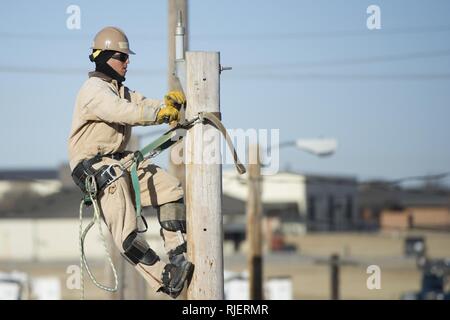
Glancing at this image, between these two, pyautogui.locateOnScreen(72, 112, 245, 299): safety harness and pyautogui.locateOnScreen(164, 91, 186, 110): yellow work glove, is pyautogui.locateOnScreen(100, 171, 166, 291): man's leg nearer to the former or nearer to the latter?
pyautogui.locateOnScreen(72, 112, 245, 299): safety harness

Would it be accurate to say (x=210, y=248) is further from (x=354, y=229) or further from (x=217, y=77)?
(x=354, y=229)

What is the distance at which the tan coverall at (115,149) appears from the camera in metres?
8.41

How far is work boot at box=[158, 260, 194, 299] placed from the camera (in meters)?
8.33

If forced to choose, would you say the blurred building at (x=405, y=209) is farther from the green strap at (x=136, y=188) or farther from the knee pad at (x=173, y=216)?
the green strap at (x=136, y=188)

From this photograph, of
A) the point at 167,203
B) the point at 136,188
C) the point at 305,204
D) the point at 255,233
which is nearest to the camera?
the point at 136,188

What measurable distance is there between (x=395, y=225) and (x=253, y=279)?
71.1 meters

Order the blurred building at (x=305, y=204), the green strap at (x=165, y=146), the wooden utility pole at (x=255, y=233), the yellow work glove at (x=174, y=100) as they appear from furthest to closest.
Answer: the blurred building at (x=305, y=204)
the wooden utility pole at (x=255, y=233)
the yellow work glove at (x=174, y=100)
the green strap at (x=165, y=146)

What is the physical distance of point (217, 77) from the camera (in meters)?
8.30

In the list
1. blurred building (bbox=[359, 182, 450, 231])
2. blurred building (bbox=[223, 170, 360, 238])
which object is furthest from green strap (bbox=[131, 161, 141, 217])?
blurred building (bbox=[359, 182, 450, 231])

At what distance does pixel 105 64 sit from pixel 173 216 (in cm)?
127

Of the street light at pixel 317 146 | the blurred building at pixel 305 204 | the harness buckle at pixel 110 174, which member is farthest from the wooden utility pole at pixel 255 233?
the blurred building at pixel 305 204

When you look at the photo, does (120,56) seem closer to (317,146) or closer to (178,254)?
(178,254)

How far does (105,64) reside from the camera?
8.70m

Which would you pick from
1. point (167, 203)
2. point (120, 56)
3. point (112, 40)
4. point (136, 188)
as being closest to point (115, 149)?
point (136, 188)
